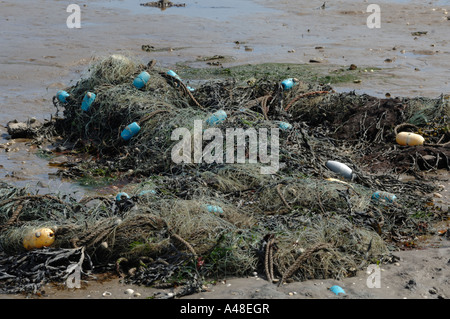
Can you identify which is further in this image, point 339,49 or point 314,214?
point 339,49

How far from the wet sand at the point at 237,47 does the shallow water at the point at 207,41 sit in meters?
0.02

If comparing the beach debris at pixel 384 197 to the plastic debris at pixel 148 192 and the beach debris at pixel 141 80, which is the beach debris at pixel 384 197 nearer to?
the plastic debris at pixel 148 192

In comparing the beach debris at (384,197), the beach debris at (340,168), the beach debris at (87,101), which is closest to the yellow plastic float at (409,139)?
the beach debris at (340,168)

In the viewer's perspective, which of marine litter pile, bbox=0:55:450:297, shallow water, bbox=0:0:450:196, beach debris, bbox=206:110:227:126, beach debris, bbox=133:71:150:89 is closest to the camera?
marine litter pile, bbox=0:55:450:297

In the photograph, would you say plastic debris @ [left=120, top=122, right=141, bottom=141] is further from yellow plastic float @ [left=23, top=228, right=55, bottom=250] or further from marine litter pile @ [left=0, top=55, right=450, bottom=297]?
yellow plastic float @ [left=23, top=228, right=55, bottom=250]

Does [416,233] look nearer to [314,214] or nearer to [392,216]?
[392,216]

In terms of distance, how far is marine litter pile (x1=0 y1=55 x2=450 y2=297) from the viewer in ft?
15.4

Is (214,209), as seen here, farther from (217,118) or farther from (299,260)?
(217,118)

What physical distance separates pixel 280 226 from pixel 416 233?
1.37 meters

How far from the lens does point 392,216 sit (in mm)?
5684

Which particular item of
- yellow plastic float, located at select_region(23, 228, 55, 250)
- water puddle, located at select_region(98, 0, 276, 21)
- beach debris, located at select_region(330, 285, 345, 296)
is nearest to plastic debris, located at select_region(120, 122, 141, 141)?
yellow plastic float, located at select_region(23, 228, 55, 250)

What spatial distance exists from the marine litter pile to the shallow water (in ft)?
3.07

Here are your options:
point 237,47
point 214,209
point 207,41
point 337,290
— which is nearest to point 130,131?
point 214,209

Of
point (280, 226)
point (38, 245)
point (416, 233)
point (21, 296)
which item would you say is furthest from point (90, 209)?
point (416, 233)
